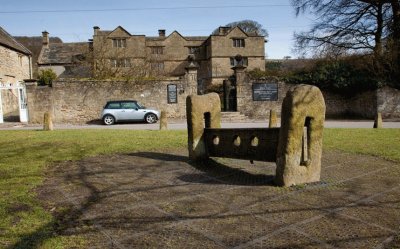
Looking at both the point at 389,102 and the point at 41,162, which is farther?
the point at 389,102

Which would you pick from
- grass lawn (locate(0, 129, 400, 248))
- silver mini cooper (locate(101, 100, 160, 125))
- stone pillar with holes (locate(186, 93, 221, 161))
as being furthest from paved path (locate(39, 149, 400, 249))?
silver mini cooper (locate(101, 100, 160, 125))

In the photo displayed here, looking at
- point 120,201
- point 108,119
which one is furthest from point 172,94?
point 120,201

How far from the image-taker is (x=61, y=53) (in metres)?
47.7

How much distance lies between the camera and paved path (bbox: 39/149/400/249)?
348 centimetres

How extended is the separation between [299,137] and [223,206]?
171 centimetres

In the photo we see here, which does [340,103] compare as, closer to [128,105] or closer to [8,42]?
[128,105]

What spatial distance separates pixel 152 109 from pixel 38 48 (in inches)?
2234

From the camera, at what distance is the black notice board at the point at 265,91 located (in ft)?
78.1

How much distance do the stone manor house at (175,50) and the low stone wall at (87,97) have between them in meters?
22.9

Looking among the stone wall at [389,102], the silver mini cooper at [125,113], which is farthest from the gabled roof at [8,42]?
the stone wall at [389,102]

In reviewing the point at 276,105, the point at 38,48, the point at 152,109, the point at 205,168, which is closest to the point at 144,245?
the point at 205,168

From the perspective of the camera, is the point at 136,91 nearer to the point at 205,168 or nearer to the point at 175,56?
the point at 205,168

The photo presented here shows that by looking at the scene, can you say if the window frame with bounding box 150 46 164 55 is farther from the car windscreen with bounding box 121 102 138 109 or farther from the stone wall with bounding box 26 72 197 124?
the car windscreen with bounding box 121 102 138 109

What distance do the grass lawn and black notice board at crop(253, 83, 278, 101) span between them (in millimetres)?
12803
